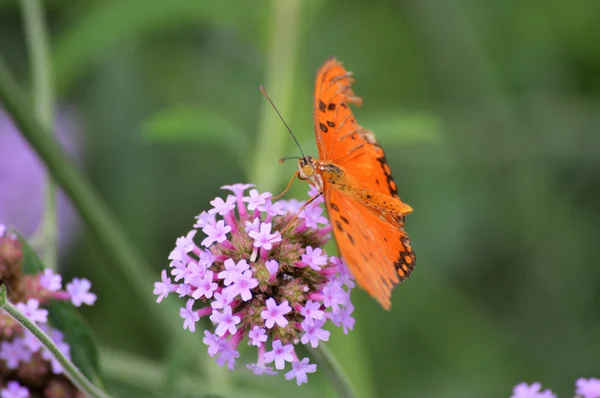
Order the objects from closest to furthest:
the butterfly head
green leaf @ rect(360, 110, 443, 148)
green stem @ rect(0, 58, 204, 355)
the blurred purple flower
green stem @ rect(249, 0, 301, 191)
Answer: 1. the butterfly head
2. green stem @ rect(0, 58, 204, 355)
3. green leaf @ rect(360, 110, 443, 148)
4. green stem @ rect(249, 0, 301, 191)
5. the blurred purple flower

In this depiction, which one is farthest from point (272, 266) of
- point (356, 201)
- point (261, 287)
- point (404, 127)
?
point (404, 127)

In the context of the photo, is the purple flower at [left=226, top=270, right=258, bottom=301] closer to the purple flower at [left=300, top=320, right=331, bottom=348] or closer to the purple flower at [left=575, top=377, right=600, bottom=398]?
the purple flower at [left=300, top=320, right=331, bottom=348]

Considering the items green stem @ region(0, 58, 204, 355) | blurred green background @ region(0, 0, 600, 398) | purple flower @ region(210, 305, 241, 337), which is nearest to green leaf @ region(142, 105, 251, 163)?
green stem @ region(0, 58, 204, 355)

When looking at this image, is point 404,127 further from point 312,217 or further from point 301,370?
point 301,370

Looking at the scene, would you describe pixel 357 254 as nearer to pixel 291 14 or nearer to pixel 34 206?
pixel 291 14

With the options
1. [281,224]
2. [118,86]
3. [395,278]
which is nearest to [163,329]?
[281,224]
